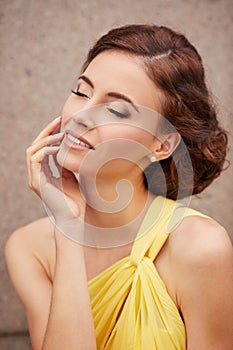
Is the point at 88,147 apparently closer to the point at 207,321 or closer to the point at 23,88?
the point at 207,321

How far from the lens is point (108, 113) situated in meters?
1.33

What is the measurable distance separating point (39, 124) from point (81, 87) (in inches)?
22.5

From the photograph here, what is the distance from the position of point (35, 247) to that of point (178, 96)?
0.57m

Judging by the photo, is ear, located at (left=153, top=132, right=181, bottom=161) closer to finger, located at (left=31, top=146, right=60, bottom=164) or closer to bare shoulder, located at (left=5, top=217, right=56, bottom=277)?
finger, located at (left=31, top=146, right=60, bottom=164)

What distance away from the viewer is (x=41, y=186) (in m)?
1.41

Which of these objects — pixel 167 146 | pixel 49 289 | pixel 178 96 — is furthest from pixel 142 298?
pixel 178 96

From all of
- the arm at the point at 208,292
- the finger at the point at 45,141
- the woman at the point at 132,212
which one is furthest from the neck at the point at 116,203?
the arm at the point at 208,292

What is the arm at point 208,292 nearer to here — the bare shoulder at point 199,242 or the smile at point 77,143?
the bare shoulder at point 199,242

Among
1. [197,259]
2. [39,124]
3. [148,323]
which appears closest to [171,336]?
[148,323]

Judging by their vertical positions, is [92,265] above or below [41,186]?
below

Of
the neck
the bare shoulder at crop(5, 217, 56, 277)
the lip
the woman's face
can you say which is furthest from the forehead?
the bare shoulder at crop(5, 217, 56, 277)

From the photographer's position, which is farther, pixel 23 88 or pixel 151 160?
pixel 23 88

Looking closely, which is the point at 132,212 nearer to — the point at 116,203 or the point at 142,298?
the point at 116,203

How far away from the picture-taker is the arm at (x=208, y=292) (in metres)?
1.31
